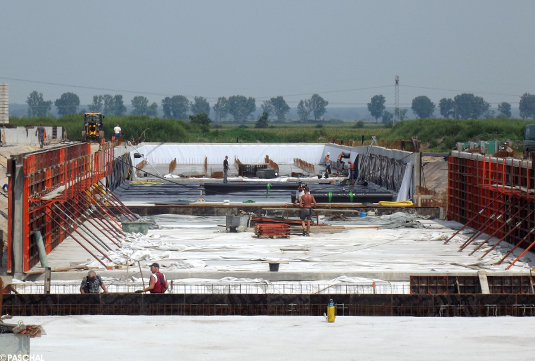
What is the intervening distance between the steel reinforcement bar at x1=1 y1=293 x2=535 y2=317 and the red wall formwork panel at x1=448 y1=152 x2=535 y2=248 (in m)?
5.51

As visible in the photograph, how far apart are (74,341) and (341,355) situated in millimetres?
4647

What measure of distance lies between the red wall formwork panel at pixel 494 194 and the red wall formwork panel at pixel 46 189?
13.0 metres

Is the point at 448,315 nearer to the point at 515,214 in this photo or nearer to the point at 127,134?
the point at 515,214

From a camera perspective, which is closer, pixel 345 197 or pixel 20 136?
pixel 345 197

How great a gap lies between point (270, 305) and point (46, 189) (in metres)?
8.25

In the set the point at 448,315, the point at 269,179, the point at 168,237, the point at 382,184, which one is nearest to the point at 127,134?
the point at 269,179

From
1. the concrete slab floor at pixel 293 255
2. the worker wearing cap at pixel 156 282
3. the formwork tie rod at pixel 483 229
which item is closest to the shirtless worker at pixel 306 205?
the concrete slab floor at pixel 293 255

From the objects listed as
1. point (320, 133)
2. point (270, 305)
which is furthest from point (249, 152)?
point (270, 305)

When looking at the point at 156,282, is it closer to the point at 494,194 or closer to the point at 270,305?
the point at 270,305

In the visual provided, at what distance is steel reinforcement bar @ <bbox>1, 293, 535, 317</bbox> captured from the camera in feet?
49.4

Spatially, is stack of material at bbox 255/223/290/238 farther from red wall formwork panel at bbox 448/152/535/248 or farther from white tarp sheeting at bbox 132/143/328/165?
white tarp sheeting at bbox 132/143/328/165

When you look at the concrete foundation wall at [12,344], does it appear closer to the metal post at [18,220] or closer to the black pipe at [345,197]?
the metal post at [18,220]

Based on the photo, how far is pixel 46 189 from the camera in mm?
20234

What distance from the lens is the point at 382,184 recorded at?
43.4m
